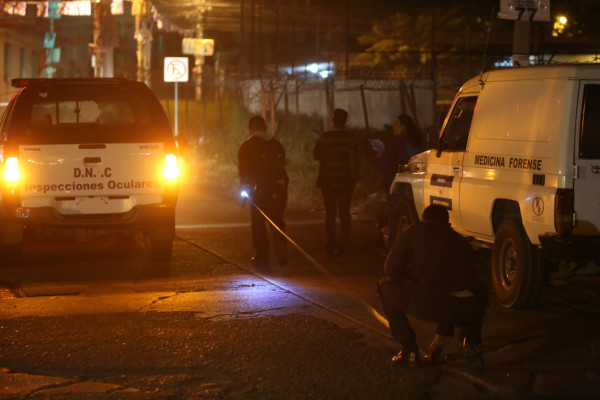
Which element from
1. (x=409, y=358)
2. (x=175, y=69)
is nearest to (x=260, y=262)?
(x=409, y=358)

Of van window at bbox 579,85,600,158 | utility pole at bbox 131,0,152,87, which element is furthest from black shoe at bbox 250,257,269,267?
utility pole at bbox 131,0,152,87

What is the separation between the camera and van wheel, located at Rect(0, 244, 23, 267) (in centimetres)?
1021

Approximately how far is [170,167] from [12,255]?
208 centimetres

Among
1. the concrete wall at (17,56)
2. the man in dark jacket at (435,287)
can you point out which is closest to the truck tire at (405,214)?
the man in dark jacket at (435,287)

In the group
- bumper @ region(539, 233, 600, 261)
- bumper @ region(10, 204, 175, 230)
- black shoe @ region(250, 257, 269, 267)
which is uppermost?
bumper @ region(539, 233, 600, 261)

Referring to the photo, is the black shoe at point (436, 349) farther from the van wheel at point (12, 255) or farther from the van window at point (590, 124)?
the van wheel at point (12, 255)

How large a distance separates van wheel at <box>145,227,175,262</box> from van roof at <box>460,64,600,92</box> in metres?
3.91

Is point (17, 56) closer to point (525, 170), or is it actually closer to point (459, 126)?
point (459, 126)

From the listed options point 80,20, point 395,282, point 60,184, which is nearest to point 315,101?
point 60,184

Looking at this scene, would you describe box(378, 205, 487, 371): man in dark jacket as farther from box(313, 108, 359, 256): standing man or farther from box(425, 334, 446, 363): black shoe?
box(313, 108, 359, 256): standing man

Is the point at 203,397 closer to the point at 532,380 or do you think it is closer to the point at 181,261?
the point at 532,380

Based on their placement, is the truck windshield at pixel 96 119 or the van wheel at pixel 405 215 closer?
the truck windshield at pixel 96 119

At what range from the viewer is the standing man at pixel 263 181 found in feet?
33.9

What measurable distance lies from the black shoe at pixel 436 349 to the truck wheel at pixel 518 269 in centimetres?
205
